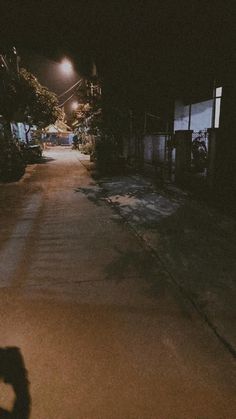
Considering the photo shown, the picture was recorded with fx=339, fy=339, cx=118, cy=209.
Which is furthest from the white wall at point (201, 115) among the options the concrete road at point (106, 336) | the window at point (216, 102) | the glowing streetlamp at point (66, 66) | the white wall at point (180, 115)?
the glowing streetlamp at point (66, 66)

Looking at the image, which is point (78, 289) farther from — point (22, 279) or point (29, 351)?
point (29, 351)

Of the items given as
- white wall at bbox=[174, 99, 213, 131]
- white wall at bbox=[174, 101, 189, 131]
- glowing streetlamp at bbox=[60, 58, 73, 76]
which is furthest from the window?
glowing streetlamp at bbox=[60, 58, 73, 76]

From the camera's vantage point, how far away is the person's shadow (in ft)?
8.91

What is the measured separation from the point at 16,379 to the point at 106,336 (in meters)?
1.02

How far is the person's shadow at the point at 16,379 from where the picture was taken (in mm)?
2715

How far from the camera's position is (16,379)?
3074mm

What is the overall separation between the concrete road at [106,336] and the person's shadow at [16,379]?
1.7 inches

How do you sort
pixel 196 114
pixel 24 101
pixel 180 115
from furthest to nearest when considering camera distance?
pixel 24 101
pixel 196 114
pixel 180 115

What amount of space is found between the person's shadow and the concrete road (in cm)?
4

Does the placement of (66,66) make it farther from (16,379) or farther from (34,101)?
(16,379)

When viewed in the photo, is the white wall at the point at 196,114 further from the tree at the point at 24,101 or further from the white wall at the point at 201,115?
the tree at the point at 24,101

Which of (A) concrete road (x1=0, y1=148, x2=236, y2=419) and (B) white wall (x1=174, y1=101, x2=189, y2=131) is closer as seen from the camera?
(A) concrete road (x1=0, y1=148, x2=236, y2=419)

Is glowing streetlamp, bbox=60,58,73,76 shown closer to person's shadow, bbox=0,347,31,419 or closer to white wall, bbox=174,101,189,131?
white wall, bbox=174,101,189,131

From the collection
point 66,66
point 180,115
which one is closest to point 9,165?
point 180,115
